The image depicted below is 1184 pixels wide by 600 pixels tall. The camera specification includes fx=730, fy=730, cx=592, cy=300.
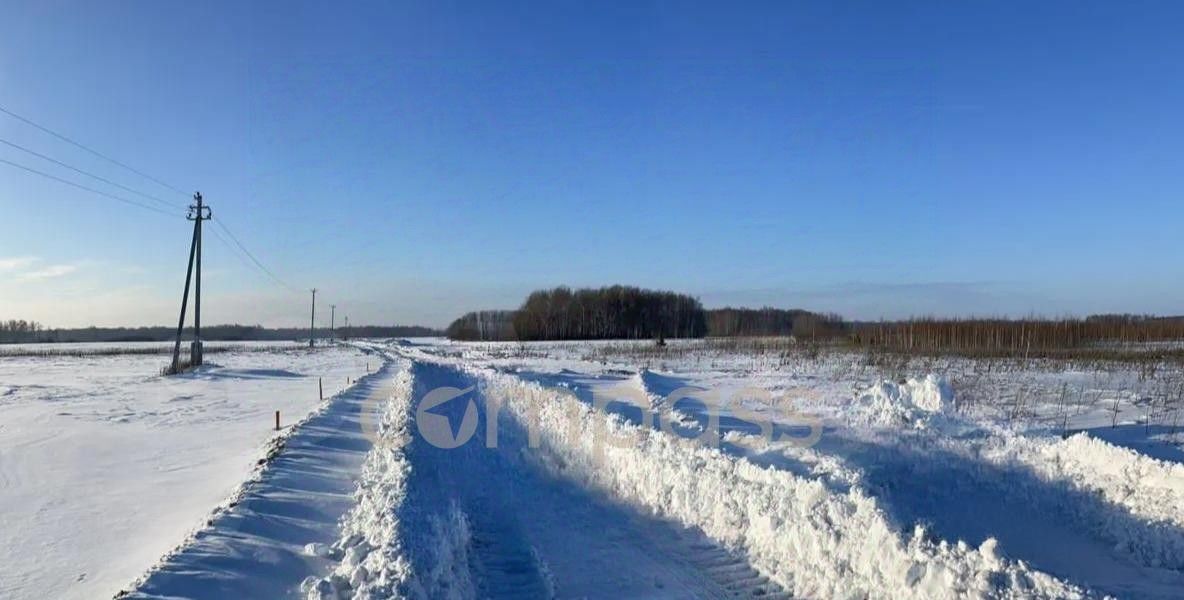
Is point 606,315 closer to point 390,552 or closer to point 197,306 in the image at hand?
point 197,306

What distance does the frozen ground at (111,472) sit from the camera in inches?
251

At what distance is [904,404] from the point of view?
1186 cm

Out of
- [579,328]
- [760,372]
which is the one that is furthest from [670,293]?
[760,372]

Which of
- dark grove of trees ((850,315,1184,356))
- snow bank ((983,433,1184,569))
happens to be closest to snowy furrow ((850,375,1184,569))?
snow bank ((983,433,1184,569))

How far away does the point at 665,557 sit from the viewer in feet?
21.5

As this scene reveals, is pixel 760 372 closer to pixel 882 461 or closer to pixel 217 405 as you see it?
pixel 882 461

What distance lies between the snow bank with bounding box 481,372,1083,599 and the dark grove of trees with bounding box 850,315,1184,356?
21092 mm

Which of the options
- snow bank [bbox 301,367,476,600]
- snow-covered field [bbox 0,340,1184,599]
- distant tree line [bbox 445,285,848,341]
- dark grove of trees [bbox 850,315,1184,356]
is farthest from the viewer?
distant tree line [bbox 445,285,848,341]

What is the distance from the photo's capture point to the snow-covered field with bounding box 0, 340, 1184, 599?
5.61 m

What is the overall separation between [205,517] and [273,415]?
11.0 m

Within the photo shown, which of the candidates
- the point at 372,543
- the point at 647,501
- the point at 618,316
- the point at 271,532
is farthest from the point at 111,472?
the point at 618,316

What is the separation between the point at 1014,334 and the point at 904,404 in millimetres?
20668

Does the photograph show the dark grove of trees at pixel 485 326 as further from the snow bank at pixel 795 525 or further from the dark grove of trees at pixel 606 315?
the snow bank at pixel 795 525

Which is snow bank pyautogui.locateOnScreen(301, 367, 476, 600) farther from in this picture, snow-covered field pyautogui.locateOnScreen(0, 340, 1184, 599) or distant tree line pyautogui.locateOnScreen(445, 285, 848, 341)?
distant tree line pyautogui.locateOnScreen(445, 285, 848, 341)
